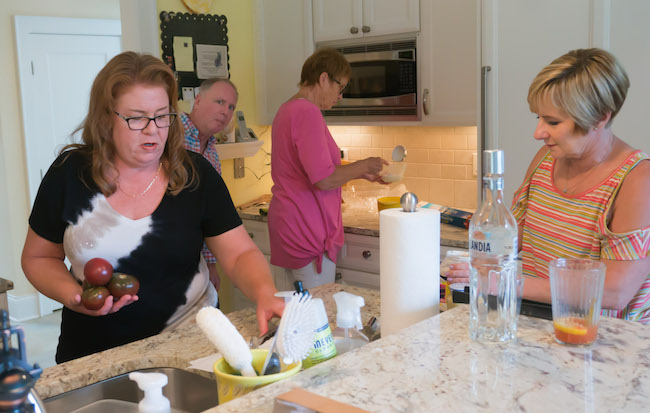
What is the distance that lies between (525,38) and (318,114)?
3.15 ft

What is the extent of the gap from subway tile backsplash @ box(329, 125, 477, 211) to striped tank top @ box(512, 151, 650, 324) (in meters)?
1.99

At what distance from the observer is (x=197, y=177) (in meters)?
1.92

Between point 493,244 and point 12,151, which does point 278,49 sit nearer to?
point 12,151

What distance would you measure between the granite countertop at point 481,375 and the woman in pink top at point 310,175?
6.10 feet

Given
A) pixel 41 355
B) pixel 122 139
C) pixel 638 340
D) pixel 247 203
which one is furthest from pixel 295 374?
pixel 41 355

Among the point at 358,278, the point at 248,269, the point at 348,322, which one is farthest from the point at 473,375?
the point at 358,278

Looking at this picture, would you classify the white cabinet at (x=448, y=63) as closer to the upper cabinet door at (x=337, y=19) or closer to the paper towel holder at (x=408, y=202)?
the upper cabinet door at (x=337, y=19)

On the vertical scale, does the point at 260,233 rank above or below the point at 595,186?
below

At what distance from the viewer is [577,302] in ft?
4.18

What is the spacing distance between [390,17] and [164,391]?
8.83 feet

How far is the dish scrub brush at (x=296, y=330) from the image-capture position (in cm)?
110

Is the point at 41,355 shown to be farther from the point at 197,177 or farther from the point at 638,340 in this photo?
the point at 638,340

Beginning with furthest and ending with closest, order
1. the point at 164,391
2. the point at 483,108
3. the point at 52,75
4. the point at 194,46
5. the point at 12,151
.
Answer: the point at 52,75
the point at 12,151
the point at 194,46
the point at 483,108
the point at 164,391

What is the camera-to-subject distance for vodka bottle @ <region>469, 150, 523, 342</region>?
1291 mm
